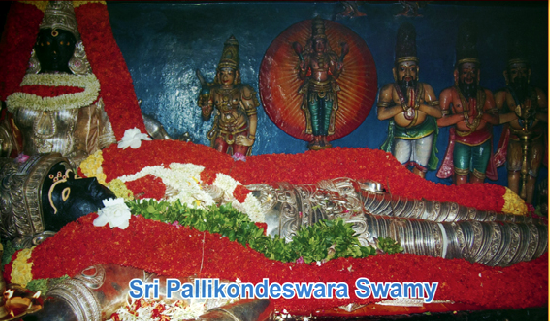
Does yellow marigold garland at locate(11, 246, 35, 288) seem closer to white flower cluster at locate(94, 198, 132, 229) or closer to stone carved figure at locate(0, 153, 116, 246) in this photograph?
stone carved figure at locate(0, 153, 116, 246)

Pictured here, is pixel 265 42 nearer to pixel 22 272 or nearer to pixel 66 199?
pixel 66 199

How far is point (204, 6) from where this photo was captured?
222 inches

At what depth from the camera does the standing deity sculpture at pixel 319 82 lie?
18.4 ft

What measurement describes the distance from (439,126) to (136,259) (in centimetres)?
502

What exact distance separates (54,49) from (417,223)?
479 cm

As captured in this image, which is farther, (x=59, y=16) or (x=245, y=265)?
(x=59, y=16)

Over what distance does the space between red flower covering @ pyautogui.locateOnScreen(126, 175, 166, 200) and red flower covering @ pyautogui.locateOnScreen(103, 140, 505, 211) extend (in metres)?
0.28

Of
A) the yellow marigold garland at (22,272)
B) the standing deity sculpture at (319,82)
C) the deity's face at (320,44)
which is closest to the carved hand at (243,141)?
the standing deity sculpture at (319,82)

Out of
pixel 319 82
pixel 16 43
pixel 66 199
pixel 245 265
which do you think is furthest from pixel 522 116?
pixel 16 43

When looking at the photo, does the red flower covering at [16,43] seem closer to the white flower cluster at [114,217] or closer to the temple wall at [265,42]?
the temple wall at [265,42]

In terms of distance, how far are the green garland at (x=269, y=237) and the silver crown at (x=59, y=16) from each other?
2.60 meters

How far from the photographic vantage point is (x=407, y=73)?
5.75 metres

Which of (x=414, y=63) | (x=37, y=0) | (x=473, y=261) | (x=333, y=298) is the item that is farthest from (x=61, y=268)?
(x=414, y=63)

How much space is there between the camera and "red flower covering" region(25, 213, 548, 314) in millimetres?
3127
